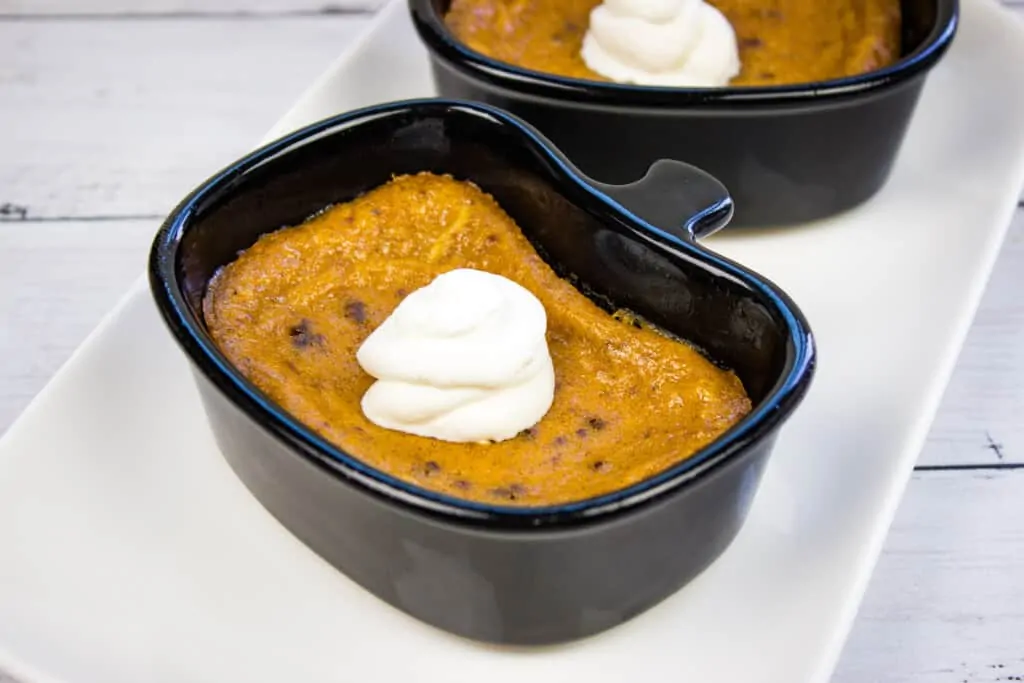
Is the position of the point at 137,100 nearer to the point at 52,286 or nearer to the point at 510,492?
the point at 52,286

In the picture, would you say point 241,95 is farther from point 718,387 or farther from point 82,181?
point 718,387

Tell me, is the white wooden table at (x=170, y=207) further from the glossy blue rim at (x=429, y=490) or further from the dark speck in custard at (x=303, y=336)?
the dark speck in custard at (x=303, y=336)

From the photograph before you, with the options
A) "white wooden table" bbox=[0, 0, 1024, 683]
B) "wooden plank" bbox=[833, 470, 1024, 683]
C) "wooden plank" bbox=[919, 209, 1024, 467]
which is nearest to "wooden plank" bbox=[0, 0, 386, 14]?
"white wooden table" bbox=[0, 0, 1024, 683]

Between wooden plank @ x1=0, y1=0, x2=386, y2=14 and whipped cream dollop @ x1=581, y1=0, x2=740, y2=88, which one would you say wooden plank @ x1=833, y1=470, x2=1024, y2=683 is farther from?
wooden plank @ x1=0, y1=0, x2=386, y2=14

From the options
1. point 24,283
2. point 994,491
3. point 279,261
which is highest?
point 279,261

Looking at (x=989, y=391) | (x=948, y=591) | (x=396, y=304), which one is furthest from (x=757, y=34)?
(x=948, y=591)

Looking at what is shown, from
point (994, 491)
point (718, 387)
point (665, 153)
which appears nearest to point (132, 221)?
point (665, 153)
